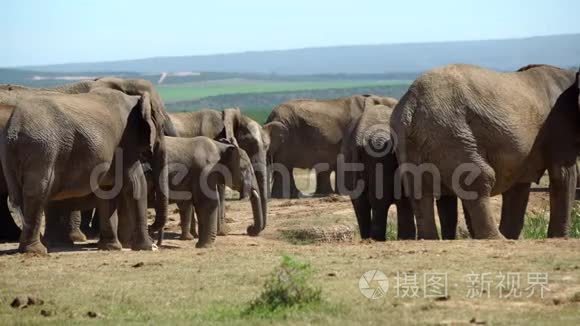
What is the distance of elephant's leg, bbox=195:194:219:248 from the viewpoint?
52.2 feet

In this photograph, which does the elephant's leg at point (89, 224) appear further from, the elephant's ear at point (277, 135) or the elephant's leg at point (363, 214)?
the elephant's ear at point (277, 135)

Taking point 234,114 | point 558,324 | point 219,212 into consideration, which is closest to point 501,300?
point 558,324

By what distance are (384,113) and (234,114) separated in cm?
431

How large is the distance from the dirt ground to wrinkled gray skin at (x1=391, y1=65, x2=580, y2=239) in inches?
39.0

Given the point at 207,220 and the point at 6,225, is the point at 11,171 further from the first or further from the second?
the point at 207,220

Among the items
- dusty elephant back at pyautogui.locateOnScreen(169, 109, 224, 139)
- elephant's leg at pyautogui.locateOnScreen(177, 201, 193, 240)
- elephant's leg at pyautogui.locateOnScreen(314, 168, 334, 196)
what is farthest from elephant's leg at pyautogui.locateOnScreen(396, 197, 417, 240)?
elephant's leg at pyautogui.locateOnScreen(314, 168, 334, 196)

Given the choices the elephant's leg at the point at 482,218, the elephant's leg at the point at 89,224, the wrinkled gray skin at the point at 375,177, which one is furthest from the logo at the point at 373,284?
the elephant's leg at the point at 89,224

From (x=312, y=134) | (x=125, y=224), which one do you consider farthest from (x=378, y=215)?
(x=312, y=134)

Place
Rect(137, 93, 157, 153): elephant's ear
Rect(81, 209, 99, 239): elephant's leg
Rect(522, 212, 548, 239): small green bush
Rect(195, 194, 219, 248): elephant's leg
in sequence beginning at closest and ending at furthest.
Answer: Rect(137, 93, 157, 153): elephant's ear < Rect(195, 194, 219, 248): elephant's leg < Rect(522, 212, 548, 239): small green bush < Rect(81, 209, 99, 239): elephant's leg

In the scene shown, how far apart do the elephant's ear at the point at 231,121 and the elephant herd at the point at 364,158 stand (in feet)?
5.39

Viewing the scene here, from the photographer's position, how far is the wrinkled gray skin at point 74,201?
15.1 m

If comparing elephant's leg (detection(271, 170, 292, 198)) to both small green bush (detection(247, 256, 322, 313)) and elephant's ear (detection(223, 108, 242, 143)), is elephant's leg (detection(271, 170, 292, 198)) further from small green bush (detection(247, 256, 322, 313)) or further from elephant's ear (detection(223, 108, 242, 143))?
small green bush (detection(247, 256, 322, 313))

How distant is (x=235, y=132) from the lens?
63.5 feet

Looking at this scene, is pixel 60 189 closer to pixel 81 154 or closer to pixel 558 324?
pixel 81 154
